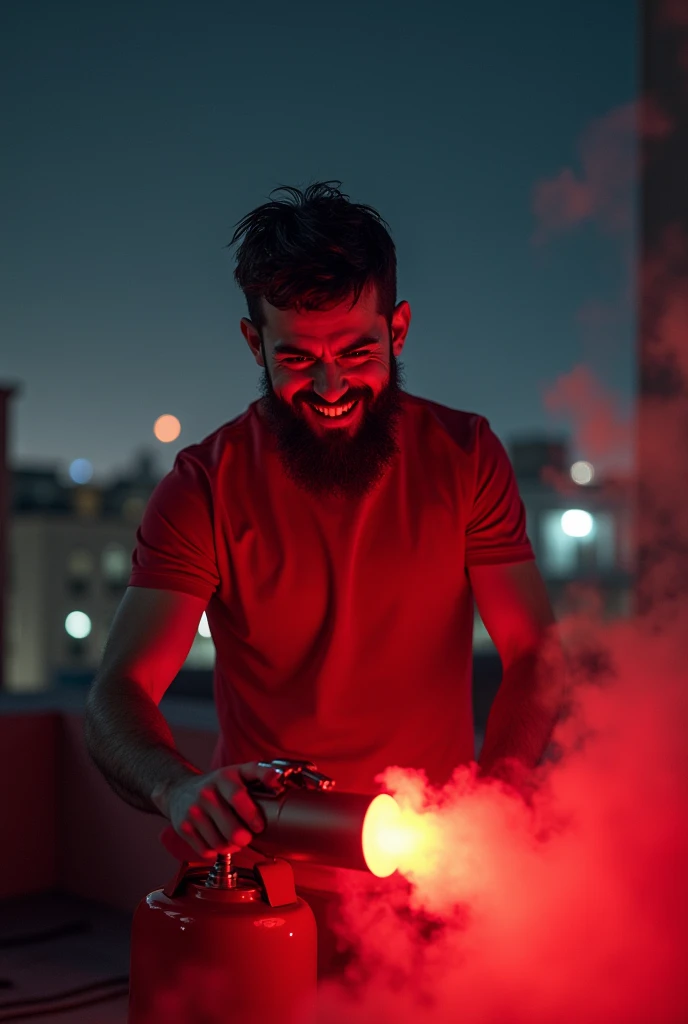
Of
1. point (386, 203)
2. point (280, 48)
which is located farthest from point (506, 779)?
point (280, 48)

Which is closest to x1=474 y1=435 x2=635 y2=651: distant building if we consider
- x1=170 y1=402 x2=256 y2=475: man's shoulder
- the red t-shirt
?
the red t-shirt

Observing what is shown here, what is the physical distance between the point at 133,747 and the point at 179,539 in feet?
1.07

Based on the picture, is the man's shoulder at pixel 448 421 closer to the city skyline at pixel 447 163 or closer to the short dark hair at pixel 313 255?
the city skyline at pixel 447 163

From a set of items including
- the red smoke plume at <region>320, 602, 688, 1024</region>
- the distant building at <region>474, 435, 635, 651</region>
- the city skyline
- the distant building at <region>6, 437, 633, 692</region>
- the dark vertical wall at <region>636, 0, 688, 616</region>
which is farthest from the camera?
the distant building at <region>6, 437, 633, 692</region>

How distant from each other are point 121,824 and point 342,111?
166cm

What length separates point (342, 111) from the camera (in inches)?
82.7

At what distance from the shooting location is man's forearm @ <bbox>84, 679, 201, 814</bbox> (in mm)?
1070

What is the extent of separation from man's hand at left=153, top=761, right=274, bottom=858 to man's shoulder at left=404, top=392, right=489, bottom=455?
666 millimetres

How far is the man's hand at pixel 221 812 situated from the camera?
0.92m

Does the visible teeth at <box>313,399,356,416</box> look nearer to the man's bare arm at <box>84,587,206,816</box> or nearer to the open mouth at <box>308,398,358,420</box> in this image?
the open mouth at <box>308,398,358,420</box>

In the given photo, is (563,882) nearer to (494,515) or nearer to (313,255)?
(494,515)

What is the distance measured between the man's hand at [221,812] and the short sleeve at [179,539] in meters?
0.43

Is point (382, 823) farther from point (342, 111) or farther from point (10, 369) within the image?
point (10, 369)

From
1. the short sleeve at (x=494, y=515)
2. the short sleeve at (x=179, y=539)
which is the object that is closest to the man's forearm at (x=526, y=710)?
the short sleeve at (x=494, y=515)
